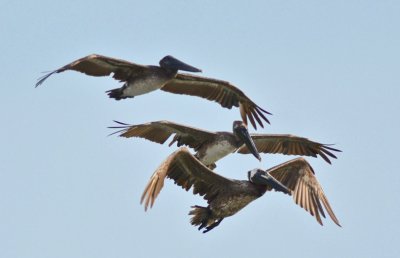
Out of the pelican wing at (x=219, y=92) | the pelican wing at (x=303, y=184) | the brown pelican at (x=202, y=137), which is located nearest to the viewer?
the pelican wing at (x=303, y=184)

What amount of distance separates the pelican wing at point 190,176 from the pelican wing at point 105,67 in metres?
3.35

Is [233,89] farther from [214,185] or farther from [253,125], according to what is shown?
[214,185]

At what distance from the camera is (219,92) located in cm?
2138

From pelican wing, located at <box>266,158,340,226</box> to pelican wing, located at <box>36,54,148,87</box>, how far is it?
293cm

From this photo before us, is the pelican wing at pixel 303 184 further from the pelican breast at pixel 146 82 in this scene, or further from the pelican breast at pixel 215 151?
the pelican breast at pixel 146 82

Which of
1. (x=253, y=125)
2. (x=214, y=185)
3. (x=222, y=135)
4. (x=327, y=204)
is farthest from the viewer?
(x=253, y=125)

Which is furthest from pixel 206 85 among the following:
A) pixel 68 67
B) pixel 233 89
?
pixel 68 67

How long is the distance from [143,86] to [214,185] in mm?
3394

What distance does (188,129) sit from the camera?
19.6 meters

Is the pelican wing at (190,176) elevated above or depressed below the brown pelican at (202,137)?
below

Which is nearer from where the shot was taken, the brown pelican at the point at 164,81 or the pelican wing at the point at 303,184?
the pelican wing at the point at 303,184

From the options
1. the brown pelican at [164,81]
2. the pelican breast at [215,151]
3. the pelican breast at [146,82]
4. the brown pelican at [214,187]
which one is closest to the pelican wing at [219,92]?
the brown pelican at [164,81]

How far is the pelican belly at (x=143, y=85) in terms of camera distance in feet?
64.5

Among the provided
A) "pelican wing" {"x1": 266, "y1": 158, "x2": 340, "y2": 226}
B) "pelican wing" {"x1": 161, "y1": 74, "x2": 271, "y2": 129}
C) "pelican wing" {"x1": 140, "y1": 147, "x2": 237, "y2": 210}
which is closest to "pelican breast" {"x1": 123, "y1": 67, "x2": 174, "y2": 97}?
"pelican wing" {"x1": 161, "y1": 74, "x2": 271, "y2": 129}
